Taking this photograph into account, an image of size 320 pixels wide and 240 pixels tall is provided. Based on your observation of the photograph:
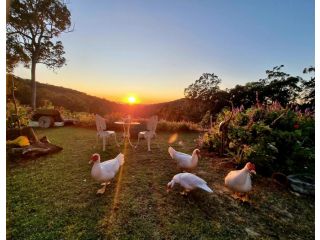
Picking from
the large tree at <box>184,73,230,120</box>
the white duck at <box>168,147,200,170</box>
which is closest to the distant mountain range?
the large tree at <box>184,73,230,120</box>

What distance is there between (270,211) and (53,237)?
2.76 m

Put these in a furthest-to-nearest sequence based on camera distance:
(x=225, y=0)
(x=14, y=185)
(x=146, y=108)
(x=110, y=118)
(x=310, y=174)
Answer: (x=146, y=108), (x=110, y=118), (x=310, y=174), (x=14, y=185), (x=225, y=0)

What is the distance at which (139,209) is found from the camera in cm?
289

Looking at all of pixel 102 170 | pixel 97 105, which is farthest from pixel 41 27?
pixel 102 170

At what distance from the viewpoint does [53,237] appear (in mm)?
2283

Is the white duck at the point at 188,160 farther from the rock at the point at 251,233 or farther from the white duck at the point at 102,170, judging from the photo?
the rock at the point at 251,233

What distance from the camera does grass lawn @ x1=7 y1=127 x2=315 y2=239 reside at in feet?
8.03

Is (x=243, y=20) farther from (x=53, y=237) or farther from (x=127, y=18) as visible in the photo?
(x=53, y=237)

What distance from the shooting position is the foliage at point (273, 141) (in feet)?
14.0

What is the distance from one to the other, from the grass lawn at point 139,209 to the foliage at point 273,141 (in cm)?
46

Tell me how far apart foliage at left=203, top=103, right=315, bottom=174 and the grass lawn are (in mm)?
462

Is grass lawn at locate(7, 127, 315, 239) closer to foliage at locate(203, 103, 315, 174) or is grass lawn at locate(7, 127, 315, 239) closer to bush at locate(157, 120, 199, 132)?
foliage at locate(203, 103, 315, 174)

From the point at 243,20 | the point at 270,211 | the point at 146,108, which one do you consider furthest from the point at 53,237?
the point at 146,108

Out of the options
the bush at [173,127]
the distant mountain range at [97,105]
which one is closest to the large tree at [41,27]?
the distant mountain range at [97,105]
